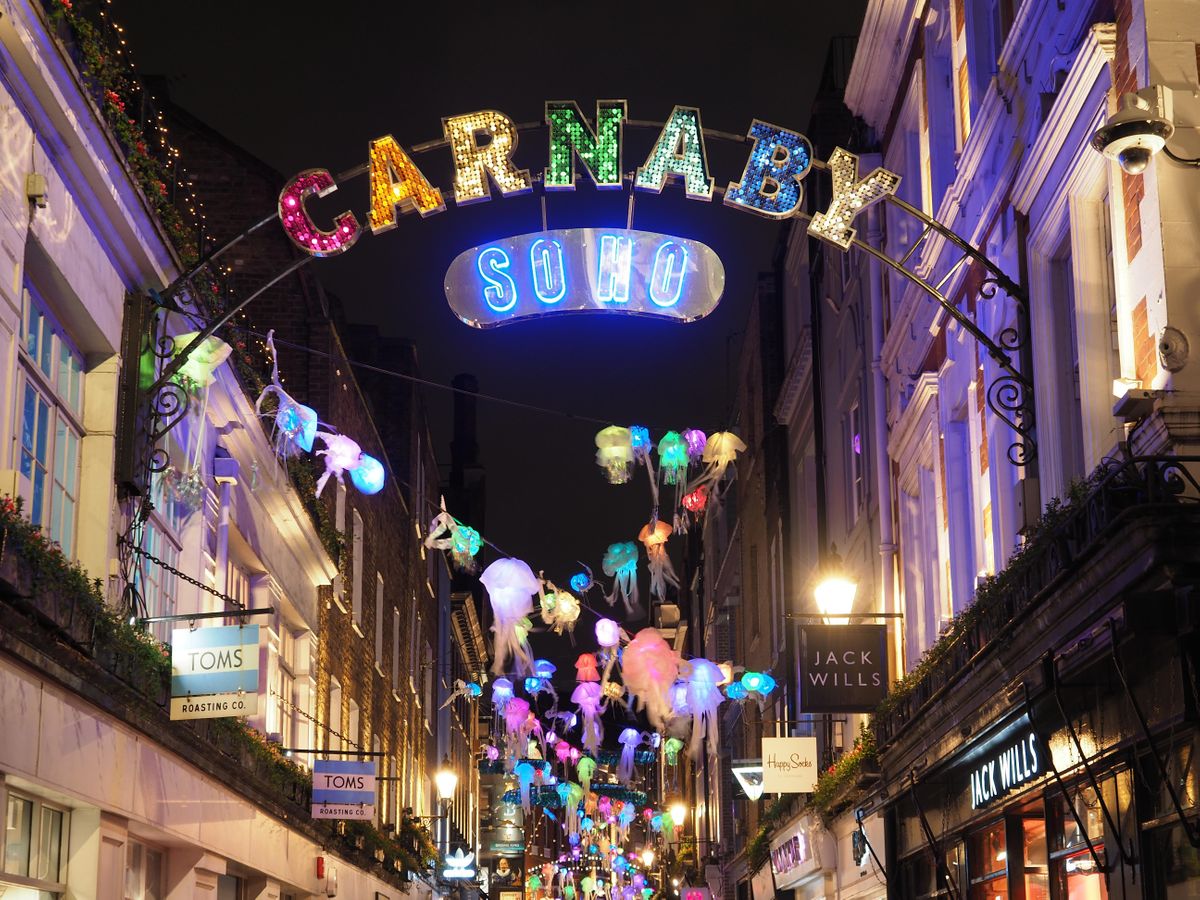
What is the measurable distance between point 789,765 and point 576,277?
1039cm

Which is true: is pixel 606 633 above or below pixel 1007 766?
above

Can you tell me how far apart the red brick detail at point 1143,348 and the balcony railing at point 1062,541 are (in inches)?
21.2

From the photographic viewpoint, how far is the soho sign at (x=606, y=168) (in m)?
13.6

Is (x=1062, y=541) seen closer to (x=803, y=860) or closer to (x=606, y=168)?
(x=606, y=168)

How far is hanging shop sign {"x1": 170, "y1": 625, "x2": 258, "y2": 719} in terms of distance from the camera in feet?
45.1

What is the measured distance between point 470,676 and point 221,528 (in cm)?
4838

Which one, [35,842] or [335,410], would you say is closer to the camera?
[35,842]

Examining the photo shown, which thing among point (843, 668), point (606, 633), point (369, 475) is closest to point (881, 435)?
point (843, 668)

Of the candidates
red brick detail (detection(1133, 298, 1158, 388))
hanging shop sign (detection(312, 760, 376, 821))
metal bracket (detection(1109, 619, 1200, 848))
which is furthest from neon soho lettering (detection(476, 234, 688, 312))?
hanging shop sign (detection(312, 760, 376, 821))

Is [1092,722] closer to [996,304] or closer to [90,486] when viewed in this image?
[996,304]

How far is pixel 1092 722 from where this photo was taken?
10594mm

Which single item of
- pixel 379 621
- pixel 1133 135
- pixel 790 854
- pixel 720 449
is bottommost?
pixel 790 854

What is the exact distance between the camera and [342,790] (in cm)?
2120

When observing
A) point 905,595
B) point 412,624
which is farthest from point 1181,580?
point 412,624
